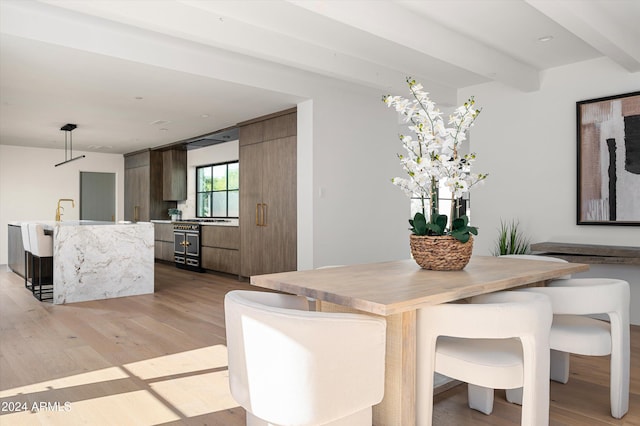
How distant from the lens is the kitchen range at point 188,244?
7.28 metres

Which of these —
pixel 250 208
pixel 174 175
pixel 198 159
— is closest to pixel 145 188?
pixel 174 175

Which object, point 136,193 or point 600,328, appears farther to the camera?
point 136,193

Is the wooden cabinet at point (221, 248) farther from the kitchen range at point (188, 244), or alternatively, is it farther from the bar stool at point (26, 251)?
the bar stool at point (26, 251)

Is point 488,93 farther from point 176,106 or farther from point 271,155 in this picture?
point 176,106

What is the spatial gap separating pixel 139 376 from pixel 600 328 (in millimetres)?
2512

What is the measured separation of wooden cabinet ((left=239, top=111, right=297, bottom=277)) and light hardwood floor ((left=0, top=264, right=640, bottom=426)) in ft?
4.75

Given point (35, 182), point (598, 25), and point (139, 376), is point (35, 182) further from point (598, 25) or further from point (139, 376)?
point (598, 25)

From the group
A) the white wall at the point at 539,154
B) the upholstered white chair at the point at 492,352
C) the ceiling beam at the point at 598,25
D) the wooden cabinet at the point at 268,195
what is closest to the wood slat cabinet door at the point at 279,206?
the wooden cabinet at the point at 268,195

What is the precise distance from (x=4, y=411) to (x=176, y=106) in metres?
4.00

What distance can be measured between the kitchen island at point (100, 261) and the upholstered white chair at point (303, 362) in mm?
4080

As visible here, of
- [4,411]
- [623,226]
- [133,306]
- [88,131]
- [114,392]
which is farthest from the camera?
[88,131]

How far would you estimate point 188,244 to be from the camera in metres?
7.51

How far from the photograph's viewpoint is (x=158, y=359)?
10.1 ft

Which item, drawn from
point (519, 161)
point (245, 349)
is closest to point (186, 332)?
point (245, 349)
